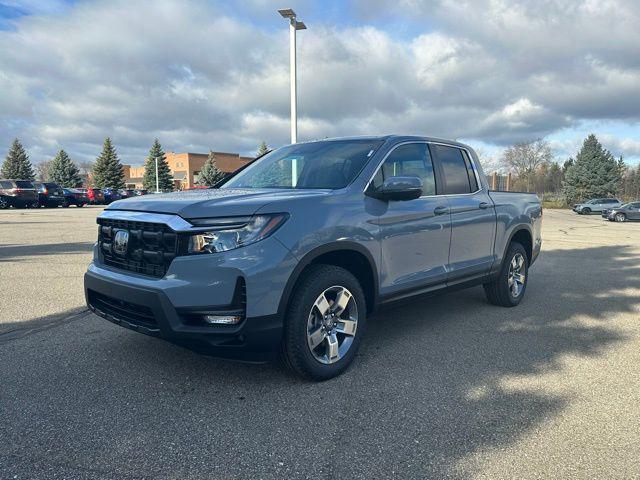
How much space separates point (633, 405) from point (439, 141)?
9.40 feet

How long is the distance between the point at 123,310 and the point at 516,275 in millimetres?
4637

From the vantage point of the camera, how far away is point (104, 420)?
9.86 ft

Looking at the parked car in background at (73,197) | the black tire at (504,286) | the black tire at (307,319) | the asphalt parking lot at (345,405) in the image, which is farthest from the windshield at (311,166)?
the parked car in background at (73,197)

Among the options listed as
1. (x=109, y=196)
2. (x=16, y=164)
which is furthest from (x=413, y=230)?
(x=16, y=164)

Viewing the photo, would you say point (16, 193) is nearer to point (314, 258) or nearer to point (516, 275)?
point (516, 275)

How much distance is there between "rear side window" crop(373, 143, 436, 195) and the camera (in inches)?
165

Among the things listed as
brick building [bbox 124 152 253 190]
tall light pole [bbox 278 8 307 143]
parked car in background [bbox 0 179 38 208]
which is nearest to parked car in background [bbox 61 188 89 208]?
parked car in background [bbox 0 179 38 208]

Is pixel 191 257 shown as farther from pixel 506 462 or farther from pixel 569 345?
pixel 569 345

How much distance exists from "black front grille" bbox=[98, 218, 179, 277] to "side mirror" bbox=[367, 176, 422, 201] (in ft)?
5.28

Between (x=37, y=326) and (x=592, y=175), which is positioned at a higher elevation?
(x=592, y=175)

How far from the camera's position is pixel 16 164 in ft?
222

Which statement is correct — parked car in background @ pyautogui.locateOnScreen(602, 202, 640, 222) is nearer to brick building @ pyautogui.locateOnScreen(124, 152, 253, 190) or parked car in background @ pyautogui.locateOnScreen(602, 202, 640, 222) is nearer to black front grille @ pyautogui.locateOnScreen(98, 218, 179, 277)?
black front grille @ pyautogui.locateOnScreen(98, 218, 179, 277)

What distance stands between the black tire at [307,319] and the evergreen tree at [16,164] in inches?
2971

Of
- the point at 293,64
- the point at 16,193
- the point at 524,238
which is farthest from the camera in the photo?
the point at 16,193
